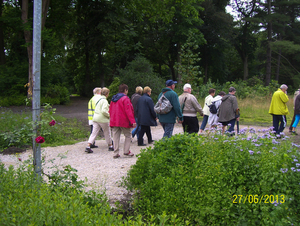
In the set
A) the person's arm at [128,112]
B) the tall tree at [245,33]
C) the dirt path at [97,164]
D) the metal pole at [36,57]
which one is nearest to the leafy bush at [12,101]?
the dirt path at [97,164]

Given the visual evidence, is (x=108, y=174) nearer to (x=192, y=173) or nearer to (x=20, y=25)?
(x=192, y=173)

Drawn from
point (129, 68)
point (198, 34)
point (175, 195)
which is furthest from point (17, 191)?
point (198, 34)

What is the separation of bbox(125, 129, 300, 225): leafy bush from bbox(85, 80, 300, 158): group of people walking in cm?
194

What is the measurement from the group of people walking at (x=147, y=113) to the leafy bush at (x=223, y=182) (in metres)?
1.94

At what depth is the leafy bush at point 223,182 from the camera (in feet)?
11.4

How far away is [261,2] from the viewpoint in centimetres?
3659

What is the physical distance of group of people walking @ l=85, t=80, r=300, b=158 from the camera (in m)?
7.10

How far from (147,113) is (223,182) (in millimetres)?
4905

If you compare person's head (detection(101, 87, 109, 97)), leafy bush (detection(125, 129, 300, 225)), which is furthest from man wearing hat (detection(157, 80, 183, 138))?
leafy bush (detection(125, 129, 300, 225))

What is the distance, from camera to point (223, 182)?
3.78 meters

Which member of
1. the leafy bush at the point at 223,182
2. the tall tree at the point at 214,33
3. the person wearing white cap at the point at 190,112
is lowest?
the leafy bush at the point at 223,182

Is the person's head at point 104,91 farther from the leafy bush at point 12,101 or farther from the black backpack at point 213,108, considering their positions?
the leafy bush at point 12,101

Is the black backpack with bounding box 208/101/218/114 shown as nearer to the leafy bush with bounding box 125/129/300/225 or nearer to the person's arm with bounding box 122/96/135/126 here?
the person's arm with bounding box 122/96/135/126

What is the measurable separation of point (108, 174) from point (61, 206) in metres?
3.48
